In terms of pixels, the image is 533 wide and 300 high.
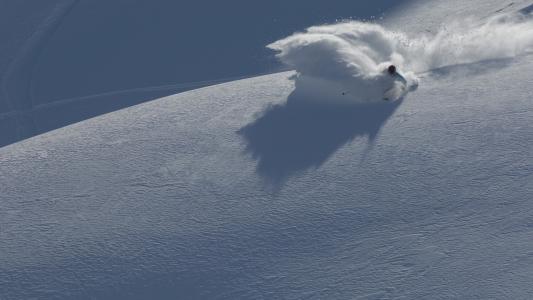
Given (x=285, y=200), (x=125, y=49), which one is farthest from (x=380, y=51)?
(x=125, y=49)

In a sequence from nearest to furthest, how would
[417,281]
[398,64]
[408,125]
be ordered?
[417,281] → [408,125] → [398,64]

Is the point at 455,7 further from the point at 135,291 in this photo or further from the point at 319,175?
the point at 135,291

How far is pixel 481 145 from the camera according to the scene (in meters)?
7.96

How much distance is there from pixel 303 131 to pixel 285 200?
150cm

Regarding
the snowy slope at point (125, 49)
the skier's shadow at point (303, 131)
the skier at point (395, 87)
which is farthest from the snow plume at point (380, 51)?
the snowy slope at point (125, 49)

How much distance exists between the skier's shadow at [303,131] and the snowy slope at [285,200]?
0.02m

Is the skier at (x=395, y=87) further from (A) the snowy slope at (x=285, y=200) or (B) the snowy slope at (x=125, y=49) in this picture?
(B) the snowy slope at (x=125, y=49)

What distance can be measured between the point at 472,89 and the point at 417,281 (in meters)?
3.73

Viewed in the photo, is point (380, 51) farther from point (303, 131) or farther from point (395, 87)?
point (303, 131)

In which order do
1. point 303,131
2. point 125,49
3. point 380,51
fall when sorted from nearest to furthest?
point 303,131 → point 380,51 → point 125,49

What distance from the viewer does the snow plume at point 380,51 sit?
31.9ft

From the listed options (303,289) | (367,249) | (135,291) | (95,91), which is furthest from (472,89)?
(95,91)

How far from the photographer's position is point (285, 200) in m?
7.50

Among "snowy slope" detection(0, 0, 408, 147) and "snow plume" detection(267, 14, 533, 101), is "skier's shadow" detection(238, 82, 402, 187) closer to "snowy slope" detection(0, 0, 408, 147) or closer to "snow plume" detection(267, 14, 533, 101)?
"snow plume" detection(267, 14, 533, 101)
